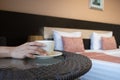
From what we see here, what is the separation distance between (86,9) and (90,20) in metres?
0.31

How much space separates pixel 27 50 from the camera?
3.13ft

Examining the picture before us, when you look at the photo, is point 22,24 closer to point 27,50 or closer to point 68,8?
point 68,8

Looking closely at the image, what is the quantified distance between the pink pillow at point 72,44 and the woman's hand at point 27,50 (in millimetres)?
2302

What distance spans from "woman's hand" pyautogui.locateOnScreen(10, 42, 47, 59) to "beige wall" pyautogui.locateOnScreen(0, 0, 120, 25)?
6.96 ft

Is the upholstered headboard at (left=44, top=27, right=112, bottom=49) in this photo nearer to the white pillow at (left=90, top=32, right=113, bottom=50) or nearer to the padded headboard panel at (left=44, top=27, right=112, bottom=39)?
the padded headboard panel at (left=44, top=27, right=112, bottom=39)

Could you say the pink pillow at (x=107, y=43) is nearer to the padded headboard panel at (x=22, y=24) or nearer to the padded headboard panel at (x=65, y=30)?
the padded headboard panel at (x=65, y=30)

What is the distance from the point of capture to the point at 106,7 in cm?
491

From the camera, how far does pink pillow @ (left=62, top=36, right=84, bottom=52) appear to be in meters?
3.37

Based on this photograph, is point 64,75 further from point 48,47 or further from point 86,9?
point 86,9

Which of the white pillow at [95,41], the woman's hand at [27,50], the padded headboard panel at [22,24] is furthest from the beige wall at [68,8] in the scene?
the woman's hand at [27,50]

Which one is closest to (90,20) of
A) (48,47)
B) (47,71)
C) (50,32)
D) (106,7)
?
(106,7)

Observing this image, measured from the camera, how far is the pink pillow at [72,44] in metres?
3.37

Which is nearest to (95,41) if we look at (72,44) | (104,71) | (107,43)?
(107,43)

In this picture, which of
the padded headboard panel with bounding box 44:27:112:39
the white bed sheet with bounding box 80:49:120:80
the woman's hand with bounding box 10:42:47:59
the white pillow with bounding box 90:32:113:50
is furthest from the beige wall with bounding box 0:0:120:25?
the woman's hand with bounding box 10:42:47:59
